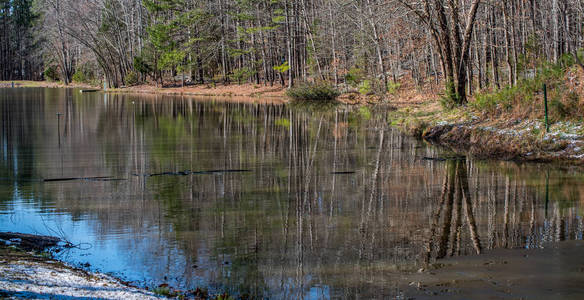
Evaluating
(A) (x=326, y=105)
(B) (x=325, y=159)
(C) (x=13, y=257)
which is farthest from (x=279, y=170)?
(A) (x=326, y=105)

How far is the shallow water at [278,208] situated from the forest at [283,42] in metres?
10.1

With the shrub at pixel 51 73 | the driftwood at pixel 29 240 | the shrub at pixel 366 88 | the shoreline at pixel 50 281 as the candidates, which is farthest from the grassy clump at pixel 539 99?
the shrub at pixel 51 73

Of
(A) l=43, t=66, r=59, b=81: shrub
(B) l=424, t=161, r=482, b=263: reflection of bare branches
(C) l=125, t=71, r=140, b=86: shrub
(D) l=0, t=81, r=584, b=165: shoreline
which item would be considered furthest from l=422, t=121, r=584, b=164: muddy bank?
(A) l=43, t=66, r=59, b=81: shrub

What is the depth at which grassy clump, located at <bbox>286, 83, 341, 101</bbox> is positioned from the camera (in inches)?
1886

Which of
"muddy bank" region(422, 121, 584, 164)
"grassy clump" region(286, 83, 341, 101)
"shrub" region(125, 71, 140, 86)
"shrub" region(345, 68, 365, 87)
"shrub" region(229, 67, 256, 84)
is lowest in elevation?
"muddy bank" region(422, 121, 584, 164)

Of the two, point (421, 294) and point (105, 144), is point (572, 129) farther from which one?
point (105, 144)

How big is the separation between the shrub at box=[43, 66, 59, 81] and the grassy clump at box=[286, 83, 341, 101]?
67.7 metres

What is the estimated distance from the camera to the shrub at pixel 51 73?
339ft

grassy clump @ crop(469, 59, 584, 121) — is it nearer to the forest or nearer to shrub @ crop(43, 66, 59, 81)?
the forest

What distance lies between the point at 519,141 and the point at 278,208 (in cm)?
977

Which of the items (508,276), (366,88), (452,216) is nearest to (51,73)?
(366,88)

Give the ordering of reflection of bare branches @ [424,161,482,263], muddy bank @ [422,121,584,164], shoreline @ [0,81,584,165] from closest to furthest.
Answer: reflection of bare branches @ [424,161,482,263] < muddy bank @ [422,121,584,164] < shoreline @ [0,81,584,165]

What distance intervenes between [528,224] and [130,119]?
27.2 m

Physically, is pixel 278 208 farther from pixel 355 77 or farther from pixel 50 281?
pixel 355 77
